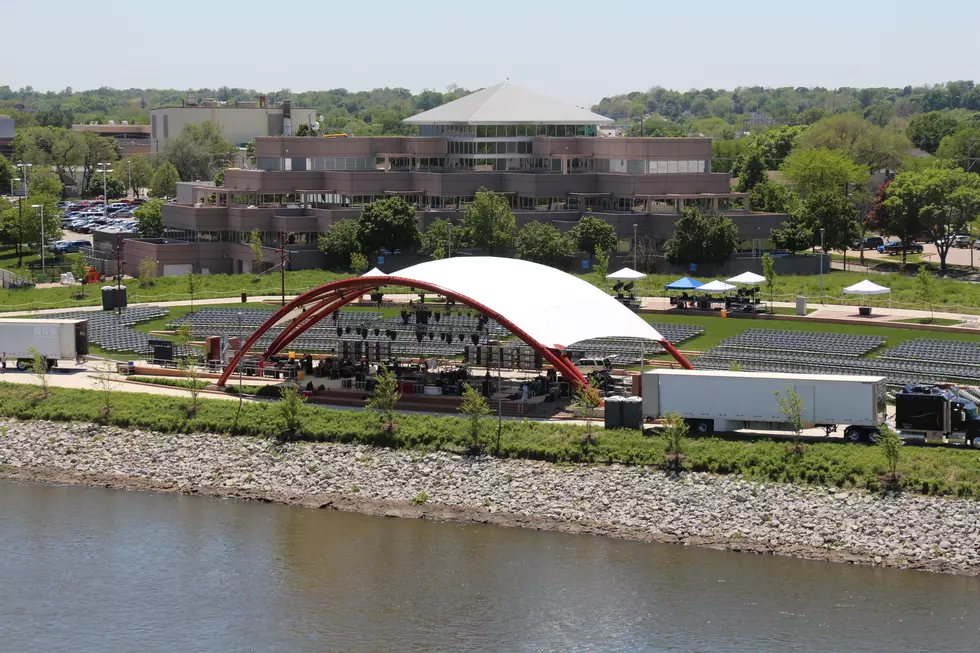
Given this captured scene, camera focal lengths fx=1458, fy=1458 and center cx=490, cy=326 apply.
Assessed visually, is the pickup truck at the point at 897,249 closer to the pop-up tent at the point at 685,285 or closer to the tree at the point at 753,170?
the tree at the point at 753,170

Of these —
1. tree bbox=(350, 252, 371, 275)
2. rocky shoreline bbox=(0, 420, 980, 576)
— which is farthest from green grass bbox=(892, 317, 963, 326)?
tree bbox=(350, 252, 371, 275)

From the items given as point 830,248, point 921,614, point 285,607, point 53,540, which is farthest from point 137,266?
point 921,614

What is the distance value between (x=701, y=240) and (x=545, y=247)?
30.4ft

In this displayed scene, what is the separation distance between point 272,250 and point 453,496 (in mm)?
50719

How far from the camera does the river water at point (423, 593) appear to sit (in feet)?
109

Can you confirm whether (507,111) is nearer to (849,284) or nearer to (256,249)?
(256,249)

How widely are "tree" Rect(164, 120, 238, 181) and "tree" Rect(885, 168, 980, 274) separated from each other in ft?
259

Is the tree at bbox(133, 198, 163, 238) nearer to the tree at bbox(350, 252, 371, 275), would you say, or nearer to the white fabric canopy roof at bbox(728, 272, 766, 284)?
the tree at bbox(350, 252, 371, 275)

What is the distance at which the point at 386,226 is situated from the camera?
89562mm

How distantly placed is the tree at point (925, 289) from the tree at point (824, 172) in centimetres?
3529

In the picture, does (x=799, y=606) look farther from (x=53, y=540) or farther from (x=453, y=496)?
(x=53, y=540)

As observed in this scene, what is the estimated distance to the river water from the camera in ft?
109

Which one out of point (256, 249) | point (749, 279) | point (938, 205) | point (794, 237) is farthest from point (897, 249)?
point (256, 249)

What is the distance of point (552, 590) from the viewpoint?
119 ft
